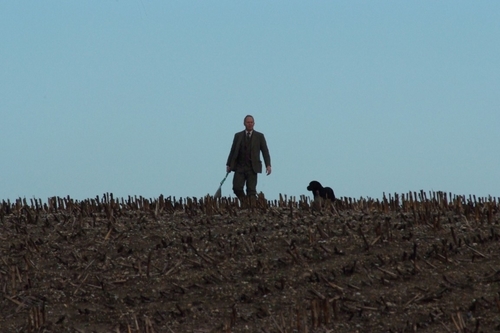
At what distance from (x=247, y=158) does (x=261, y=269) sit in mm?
6465

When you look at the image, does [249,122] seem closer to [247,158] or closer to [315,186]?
[247,158]

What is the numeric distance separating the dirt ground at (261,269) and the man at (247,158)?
2.84m

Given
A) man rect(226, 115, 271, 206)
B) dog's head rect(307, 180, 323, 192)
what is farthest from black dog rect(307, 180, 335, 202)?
man rect(226, 115, 271, 206)

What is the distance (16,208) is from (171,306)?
635 centimetres

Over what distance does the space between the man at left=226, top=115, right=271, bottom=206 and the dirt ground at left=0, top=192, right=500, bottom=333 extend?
2840 mm

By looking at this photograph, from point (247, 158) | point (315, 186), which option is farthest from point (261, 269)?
point (315, 186)

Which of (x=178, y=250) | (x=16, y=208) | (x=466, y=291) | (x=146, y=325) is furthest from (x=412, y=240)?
(x=16, y=208)

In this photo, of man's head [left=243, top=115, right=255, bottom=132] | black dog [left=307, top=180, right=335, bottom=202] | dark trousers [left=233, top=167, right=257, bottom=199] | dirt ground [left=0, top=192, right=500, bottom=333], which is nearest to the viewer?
dirt ground [left=0, top=192, right=500, bottom=333]

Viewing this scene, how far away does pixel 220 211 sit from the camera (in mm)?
15438

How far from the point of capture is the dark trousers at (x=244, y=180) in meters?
18.6

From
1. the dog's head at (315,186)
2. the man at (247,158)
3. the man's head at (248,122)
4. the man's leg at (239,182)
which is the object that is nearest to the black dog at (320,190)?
the dog's head at (315,186)

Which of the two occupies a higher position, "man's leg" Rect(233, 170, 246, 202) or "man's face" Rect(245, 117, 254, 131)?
"man's face" Rect(245, 117, 254, 131)

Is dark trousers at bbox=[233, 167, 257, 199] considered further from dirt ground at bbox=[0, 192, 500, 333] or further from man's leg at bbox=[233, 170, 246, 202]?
dirt ground at bbox=[0, 192, 500, 333]

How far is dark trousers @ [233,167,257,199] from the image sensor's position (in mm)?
Answer: 18562
